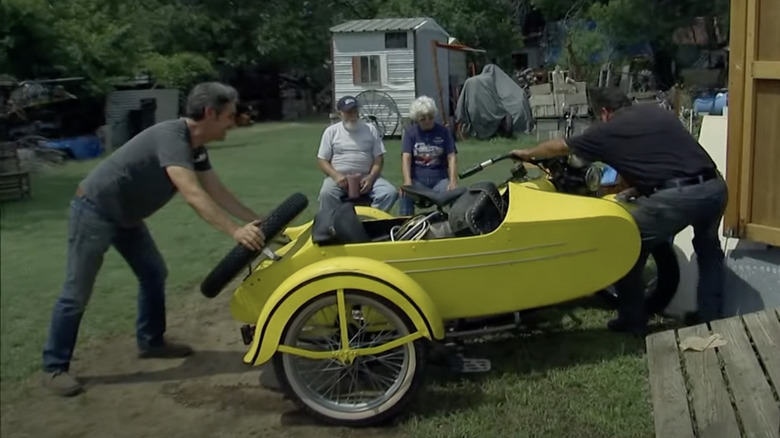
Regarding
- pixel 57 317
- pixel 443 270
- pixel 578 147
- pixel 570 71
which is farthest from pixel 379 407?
pixel 570 71

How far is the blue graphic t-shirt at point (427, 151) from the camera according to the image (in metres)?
5.74

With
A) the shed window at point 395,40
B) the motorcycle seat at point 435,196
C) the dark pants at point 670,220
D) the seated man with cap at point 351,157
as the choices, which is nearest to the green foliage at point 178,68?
the motorcycle seat at point 435,196

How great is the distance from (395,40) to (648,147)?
239cm

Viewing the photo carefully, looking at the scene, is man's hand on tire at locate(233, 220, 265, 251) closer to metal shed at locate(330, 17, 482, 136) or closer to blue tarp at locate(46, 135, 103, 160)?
blue tarp at locate(46, 135, 103, 160)

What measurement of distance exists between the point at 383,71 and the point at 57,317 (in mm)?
4055

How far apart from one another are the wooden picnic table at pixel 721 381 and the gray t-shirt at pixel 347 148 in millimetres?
2606

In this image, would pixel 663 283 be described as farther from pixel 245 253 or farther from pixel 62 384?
pixel 62 384

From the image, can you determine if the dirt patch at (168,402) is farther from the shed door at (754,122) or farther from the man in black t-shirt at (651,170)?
the shed door at (754,122)

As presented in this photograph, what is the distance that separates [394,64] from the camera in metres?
6.59

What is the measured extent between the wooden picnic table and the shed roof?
98.6 inches

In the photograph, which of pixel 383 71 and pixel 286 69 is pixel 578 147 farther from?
pixel 383 71

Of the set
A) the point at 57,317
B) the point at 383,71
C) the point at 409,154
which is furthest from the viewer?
the point at 383,71

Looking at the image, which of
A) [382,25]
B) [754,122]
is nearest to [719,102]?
[382,25]

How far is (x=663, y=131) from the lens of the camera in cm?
404
